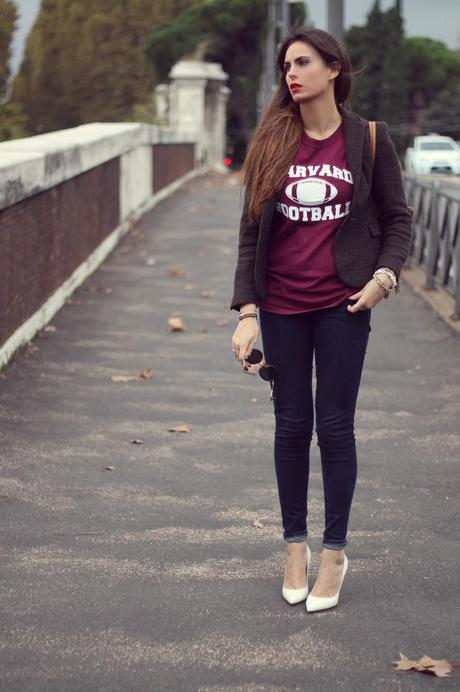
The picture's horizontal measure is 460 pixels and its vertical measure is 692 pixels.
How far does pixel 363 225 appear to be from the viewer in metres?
4.15

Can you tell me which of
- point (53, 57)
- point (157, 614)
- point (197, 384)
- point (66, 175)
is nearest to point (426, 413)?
point (197, 384)

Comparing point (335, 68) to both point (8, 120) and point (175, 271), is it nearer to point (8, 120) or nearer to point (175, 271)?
point (175, 271)

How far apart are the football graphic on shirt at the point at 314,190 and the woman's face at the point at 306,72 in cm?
27

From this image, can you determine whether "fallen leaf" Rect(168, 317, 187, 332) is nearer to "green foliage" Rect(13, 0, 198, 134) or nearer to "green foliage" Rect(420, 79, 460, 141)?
"green foliage" Rect(420, 79, 460, 141)

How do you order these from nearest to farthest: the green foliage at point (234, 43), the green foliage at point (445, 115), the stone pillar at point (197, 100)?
the stone pillar at point (197, 100)
the green foliage at point (234, 43)
the green foliage at point (445, 115)

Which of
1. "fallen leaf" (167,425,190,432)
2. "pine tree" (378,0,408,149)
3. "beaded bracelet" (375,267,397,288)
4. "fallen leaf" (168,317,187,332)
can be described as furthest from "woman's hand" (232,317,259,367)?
"pine tree" (378,0,408,149)

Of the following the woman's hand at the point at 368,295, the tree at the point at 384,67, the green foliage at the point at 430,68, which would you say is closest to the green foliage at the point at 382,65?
the tree at the point at 384,67

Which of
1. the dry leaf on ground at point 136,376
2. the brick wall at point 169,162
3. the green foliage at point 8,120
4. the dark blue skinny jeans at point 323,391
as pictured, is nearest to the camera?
the dark blue skinny jeans at point 323,391

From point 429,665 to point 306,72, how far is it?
186 centimetres

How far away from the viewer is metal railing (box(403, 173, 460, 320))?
35.9 ft

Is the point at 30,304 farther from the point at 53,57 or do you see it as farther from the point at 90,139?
the point at 53,57

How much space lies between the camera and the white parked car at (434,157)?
152 ft

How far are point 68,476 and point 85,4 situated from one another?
287 ft

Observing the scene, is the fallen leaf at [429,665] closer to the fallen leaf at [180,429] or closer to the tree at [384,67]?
the fallen leaf at [180,429]
